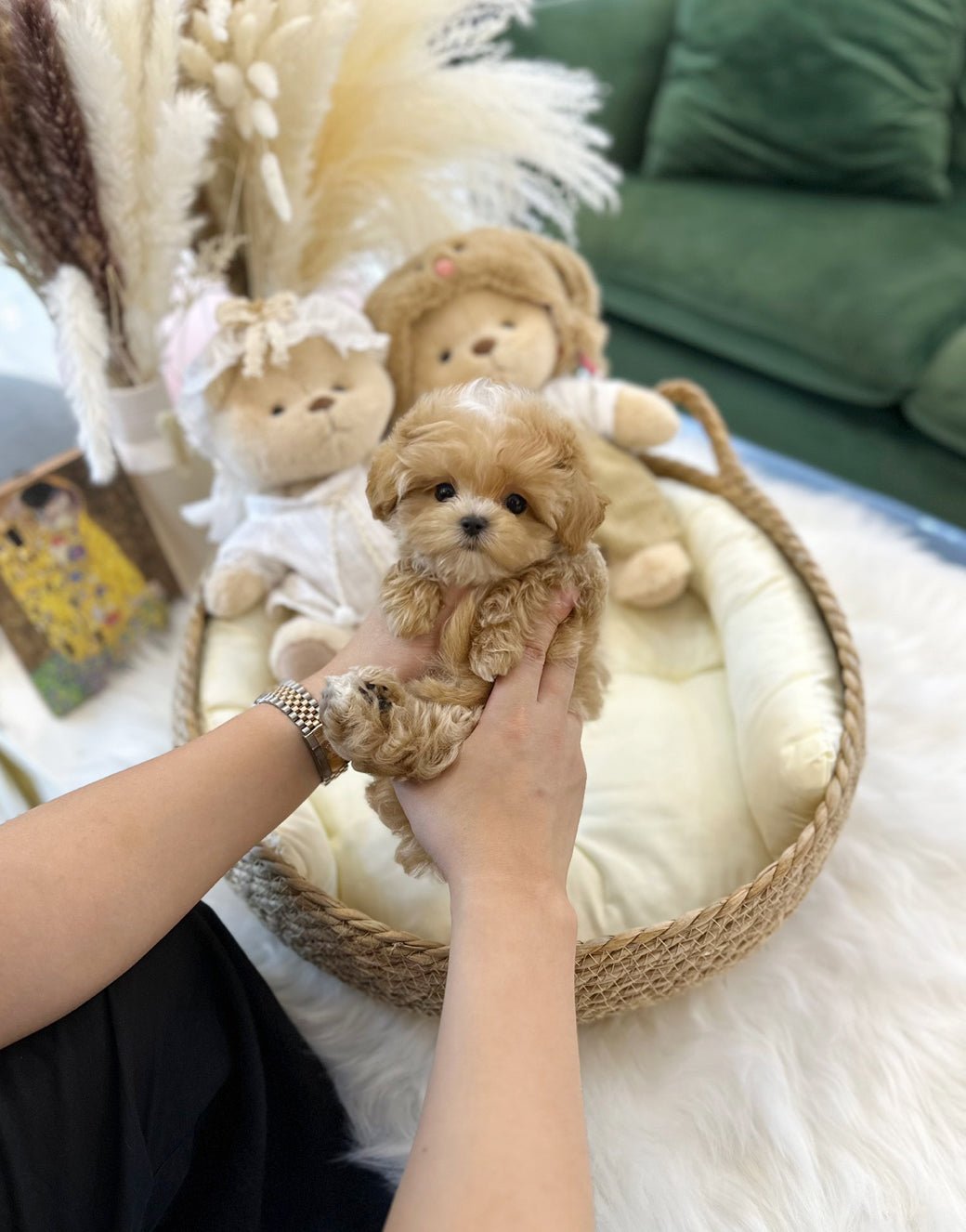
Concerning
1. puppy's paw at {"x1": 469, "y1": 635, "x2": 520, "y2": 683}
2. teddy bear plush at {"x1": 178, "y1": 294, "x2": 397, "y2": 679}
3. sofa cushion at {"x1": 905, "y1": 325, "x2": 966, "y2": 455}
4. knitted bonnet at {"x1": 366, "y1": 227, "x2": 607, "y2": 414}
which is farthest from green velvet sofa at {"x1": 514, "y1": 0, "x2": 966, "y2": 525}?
puppy's paw at {"x1": 469, "y1": 635, "x2": 520, "y2": 683}

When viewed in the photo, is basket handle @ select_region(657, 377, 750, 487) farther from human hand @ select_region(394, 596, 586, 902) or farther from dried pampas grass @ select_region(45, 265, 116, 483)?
dried pampas grass @ select_region(45, 265, 116, 483)

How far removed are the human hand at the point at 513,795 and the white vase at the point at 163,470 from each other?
31.3 inches

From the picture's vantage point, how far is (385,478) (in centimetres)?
70

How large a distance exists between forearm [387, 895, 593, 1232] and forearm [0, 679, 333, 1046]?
0.75 ft

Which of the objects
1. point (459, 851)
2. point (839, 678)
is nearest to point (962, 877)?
point (839, 678)

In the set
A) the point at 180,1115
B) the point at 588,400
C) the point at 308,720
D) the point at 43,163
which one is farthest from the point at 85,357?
the point at 180,1115

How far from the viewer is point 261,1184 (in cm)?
77

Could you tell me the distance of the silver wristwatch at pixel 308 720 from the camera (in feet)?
2.58

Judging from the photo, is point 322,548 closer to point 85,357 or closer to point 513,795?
point 85,357

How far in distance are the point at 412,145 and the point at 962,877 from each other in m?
1.19

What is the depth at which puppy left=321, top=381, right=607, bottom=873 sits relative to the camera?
2.16ft

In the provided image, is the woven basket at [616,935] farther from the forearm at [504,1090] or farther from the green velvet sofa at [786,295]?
the green velvet sofa at [786,295]

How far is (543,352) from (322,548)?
404 mm

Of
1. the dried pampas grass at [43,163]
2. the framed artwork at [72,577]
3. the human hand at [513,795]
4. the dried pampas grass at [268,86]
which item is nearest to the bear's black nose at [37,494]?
the framed artwork at [72,577]
